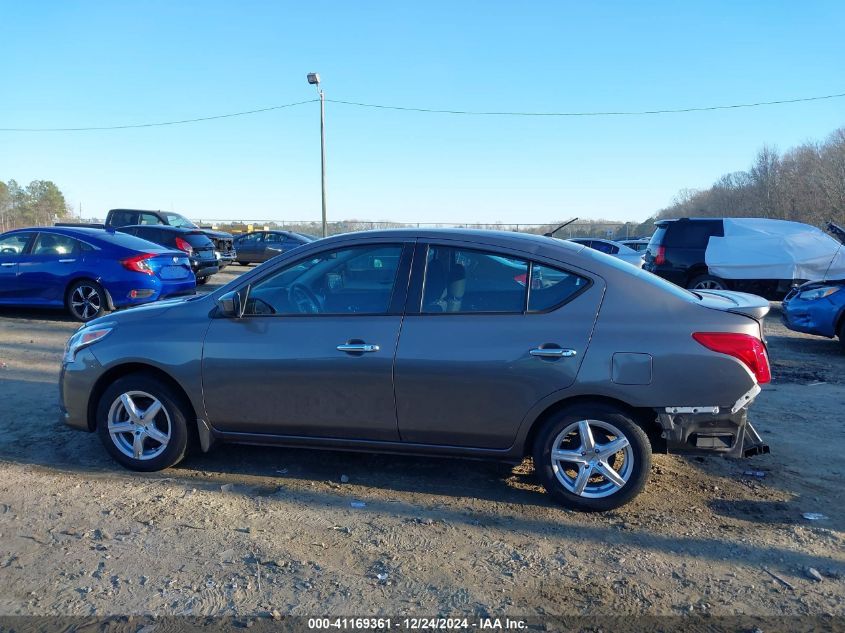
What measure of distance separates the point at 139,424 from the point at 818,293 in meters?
8.73

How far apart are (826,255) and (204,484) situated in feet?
41.7

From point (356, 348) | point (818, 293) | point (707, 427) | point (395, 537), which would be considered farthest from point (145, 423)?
point (818, 293)

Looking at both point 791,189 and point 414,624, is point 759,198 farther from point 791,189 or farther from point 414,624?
point 414,624

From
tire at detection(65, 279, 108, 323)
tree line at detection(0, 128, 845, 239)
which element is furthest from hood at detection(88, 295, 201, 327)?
tree line at detection(0, 128, 845, 239)

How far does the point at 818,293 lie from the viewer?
8.95 meters

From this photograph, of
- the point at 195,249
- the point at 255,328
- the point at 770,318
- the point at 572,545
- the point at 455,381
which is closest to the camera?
the point at 572,545

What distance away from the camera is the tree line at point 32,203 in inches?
1874

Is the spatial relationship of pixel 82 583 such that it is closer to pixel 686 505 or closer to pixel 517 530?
pixel 517 530

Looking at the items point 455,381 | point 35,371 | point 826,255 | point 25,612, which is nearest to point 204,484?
point 25,612

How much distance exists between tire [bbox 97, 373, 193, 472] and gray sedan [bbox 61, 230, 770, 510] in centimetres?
1

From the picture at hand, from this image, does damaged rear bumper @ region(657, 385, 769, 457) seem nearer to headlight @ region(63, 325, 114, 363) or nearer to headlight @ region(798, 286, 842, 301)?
headlight @ region(63, 325, 114, 363)

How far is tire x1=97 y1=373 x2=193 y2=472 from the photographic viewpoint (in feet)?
14.1

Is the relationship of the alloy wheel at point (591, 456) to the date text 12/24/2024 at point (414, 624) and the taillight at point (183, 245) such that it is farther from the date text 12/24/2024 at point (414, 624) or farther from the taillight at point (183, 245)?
the taillight at point (183, 245)

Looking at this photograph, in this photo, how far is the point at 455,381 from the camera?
384cm
